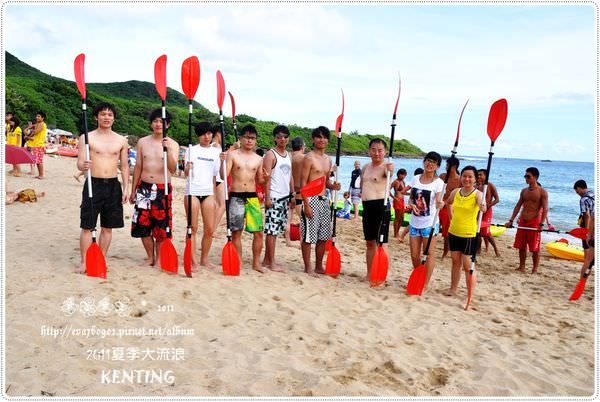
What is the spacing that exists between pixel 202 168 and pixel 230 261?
1.08m

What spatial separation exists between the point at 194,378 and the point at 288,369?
61cm

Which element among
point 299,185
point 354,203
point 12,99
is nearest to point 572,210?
point 354,203

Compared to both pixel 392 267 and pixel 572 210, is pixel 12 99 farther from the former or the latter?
pixel 572 210

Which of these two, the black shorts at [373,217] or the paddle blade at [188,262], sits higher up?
the black shorts at [373,217]

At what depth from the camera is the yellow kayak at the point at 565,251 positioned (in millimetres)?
8453

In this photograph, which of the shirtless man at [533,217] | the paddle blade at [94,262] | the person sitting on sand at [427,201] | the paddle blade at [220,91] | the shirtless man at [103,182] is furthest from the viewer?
the shirtless man at [533,217]

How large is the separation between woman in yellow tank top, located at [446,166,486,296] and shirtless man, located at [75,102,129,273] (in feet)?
11.6

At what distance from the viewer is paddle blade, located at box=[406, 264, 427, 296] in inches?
196

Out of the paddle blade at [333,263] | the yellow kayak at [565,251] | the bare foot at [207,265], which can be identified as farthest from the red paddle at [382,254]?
the yellow kayak at [565,251]

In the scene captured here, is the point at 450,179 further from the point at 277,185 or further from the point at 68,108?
the point at 68,108

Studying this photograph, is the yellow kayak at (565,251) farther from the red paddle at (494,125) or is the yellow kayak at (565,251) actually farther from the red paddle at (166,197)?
the red paddle at (166,197)

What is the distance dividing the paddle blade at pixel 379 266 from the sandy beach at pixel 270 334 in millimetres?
180

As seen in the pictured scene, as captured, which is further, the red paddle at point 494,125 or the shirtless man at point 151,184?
the shirtless man at point 151,184

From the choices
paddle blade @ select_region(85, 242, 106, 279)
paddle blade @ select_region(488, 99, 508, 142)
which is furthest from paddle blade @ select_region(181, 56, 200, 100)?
paddle blade @ select_region(488, 99, 508, 142)
